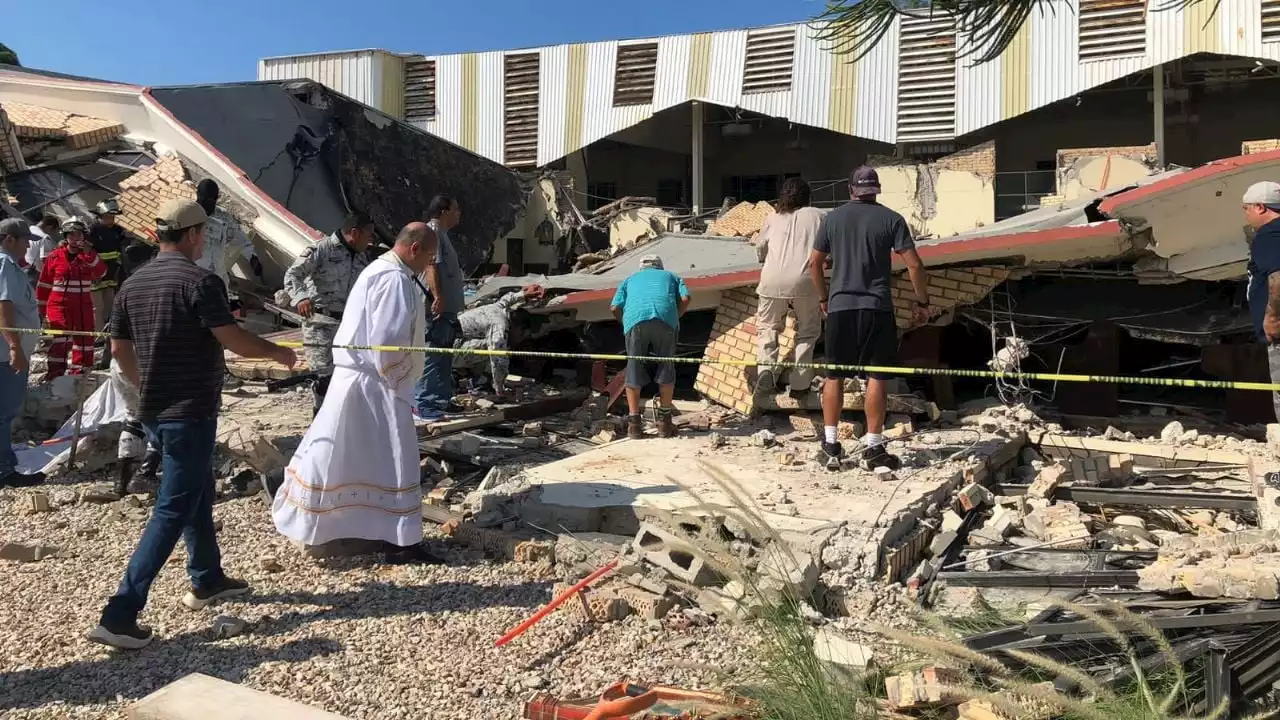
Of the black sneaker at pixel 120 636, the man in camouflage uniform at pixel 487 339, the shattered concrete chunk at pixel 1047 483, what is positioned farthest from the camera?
the man in camouflage uniform at pixel 487 339

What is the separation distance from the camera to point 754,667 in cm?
285

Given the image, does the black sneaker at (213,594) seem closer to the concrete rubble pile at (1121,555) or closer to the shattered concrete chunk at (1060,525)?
the concrete rubble pile at (1121,555)

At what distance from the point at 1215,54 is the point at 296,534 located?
16721 mm

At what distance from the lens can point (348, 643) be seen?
3725 millimetres

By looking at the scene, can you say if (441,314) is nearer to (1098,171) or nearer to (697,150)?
(1098,171)

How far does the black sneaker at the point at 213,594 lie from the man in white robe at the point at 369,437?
0.32m

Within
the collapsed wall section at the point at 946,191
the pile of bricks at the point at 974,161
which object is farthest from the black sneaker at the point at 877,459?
the pile of bricks at the point at 974,161

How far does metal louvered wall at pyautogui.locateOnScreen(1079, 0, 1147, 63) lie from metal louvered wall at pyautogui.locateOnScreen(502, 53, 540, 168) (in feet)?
35.8

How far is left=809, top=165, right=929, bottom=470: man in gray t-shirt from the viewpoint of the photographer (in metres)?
5.50

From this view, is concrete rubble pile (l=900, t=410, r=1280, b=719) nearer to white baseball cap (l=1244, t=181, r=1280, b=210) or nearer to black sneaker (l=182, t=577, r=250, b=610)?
white baseball cap (l=1244, t=181, r=1280, b=210)

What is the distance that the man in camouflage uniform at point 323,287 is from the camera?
611 cm

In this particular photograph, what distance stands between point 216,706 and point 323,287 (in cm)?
383

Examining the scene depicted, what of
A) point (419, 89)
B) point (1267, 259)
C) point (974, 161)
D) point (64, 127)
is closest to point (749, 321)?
point (1267, 259)

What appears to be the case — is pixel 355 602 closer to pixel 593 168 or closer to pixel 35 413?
pixel 35 413
